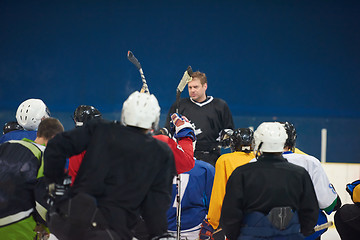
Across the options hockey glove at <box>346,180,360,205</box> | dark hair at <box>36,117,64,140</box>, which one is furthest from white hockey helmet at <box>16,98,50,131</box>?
hockey glove at <box>346,180,360,205</box>

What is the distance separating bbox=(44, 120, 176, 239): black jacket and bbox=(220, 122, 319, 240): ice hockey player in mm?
460

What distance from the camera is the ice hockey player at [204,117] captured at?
503 centimetres

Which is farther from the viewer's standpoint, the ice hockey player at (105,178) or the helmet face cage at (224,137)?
the helmet face cage at (224,137)

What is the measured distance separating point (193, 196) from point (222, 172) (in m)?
0.27

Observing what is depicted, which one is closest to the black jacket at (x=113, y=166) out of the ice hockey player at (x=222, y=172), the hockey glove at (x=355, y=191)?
the ice hockey player at (x=222, y=172)

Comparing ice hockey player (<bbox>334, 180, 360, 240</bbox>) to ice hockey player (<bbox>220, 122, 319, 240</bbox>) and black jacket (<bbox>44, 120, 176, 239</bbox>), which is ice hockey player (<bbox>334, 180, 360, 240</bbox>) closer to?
ice hockey player (<bbox>220, 122, 319, 240</bbox>)

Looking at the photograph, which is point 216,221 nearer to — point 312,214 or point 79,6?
point 312,214

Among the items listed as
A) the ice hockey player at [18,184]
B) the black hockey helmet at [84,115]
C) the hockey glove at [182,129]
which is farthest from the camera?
the black hockey helmet at [84,115]

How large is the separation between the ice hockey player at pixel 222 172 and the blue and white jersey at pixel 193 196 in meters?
0.09

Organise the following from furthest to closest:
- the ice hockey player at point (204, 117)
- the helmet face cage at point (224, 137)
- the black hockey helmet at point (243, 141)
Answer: the ice hockey player at point (204, 117), the helmet face cage at point (224, 137), the black hockey helmet at point (243, 141)

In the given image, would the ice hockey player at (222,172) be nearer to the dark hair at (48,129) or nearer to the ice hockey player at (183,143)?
the ice hockey player at (183,143)

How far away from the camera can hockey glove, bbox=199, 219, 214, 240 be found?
126 inches

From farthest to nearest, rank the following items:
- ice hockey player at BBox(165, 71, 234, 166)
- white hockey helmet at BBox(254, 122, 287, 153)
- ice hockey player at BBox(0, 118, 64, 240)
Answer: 1. ice hockey player at BBox(165, 71, 234, 166)
2. ice hockey player at BBox(0, 118, 64, 240)
3. white hockey helmet at BBox(254, 122, 287, 153)

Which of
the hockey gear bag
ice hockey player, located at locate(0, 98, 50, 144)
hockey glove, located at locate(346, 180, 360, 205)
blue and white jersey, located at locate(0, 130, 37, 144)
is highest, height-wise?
ice hockey player, located at locate(0, 98, 50, 144)
